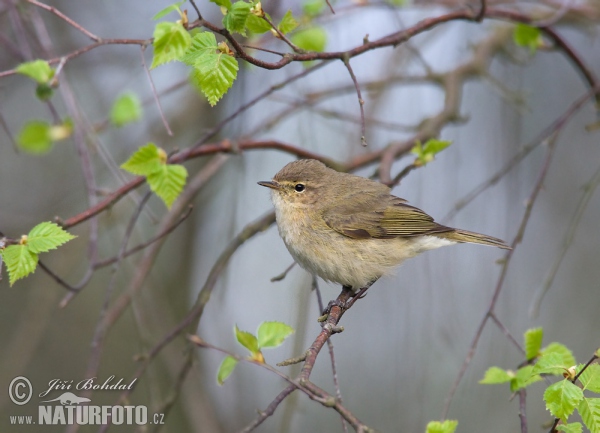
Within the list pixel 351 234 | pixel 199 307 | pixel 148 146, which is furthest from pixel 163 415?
pixel 351 234

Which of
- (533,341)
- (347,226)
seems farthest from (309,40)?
(533,341)

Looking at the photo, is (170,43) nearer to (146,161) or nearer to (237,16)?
(237,16)

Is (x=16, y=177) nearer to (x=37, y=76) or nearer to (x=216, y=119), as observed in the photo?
(x=216, y=119)

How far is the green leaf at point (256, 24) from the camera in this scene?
259cm

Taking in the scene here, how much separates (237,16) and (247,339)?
1360 mm

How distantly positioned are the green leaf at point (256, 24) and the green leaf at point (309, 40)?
5.91ft

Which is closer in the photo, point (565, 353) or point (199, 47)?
point (199, 47)

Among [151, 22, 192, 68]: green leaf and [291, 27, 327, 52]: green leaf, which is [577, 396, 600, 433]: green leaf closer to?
[151, 22, 192, 68]: green leaf

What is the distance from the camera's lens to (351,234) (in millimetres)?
4203

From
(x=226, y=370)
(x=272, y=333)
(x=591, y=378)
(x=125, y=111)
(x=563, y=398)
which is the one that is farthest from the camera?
(x=125, y=111)

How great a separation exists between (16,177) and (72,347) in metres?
2.17

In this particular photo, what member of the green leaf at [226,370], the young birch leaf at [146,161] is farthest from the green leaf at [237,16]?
the green leaf at [226,370]

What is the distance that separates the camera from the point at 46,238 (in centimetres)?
259
